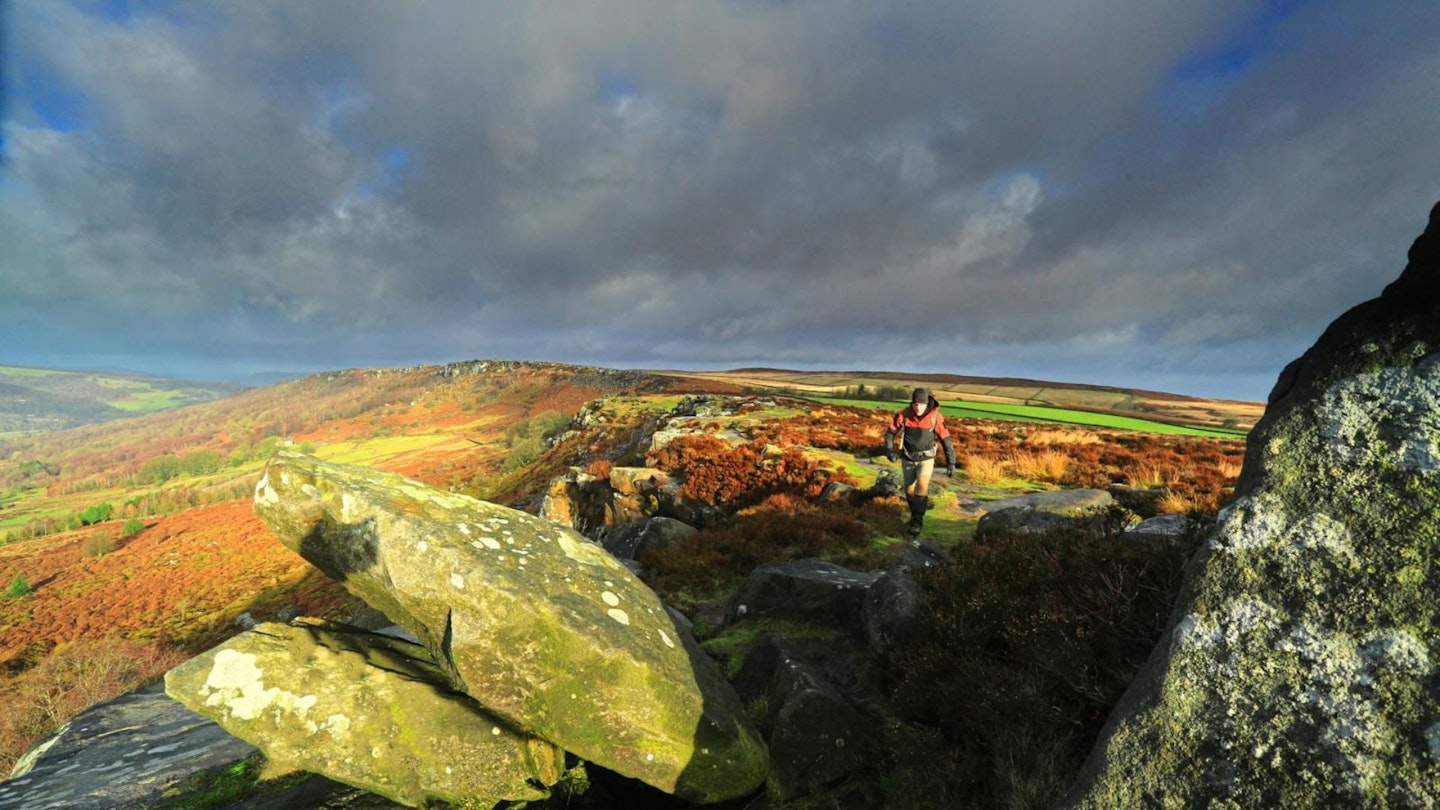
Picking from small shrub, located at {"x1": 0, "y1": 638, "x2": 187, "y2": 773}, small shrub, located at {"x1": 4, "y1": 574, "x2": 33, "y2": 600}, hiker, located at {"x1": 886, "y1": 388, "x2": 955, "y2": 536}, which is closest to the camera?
hiker, located at {"x1": 886, "y1": 388, "x2": 955, "y2": 536}

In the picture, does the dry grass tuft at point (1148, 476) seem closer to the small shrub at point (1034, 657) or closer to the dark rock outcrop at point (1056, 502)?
the dark rock outcrop at point (1056, 502)

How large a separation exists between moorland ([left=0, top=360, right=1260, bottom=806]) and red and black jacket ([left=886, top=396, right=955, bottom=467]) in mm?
1749

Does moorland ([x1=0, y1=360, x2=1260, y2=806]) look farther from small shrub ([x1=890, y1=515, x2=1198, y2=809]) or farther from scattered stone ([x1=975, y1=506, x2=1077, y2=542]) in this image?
scattered stone ([x1=975, y1=506, x2=1077, y2=542])

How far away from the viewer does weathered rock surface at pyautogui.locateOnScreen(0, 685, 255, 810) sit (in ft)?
15.0

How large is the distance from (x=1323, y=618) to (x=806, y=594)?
517cm

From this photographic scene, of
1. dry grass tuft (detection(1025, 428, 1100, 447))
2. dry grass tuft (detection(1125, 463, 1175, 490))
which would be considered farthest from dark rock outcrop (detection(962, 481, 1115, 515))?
dry grass tuft (detection(1025, 428, 1100, 447))

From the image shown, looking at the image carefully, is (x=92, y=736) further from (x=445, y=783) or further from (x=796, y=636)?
(x=796, y=636)

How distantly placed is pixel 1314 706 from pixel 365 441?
128038mm

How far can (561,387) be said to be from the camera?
4094 inches

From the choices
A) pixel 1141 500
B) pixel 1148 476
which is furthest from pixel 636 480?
pixel 1148 476

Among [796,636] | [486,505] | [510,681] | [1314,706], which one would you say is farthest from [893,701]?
[486,505]

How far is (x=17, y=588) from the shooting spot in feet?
163

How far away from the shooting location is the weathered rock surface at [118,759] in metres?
4.57

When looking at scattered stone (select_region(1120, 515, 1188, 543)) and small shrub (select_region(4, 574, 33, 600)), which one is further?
small shrub (select_region(4, 574, 33, 600))
